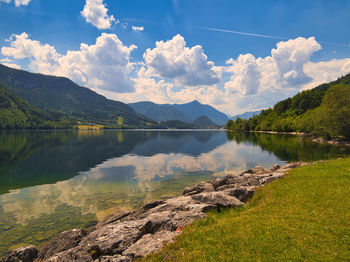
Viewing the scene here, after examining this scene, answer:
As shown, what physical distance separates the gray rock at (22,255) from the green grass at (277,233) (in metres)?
10.2

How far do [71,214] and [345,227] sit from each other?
28.2m

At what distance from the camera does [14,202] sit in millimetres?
28922

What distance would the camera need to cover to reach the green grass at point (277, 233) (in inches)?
Result: 429

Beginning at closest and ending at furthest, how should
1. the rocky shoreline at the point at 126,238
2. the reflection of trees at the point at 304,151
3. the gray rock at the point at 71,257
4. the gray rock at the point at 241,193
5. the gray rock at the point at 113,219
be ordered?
the gray rock at the point at 71,257 → the rocky shoreline at the point at 126,238 → the gray rock at the point at 113,219 → the gray rock at the point at 241,193 → the reflection of trees at the point at 304,151

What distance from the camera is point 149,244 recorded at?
12.7 metres

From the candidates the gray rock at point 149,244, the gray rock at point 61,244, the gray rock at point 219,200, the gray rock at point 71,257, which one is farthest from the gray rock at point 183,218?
the gray rock at point 61,244

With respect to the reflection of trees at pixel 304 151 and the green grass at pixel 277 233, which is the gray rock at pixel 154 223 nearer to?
the green grass at pixel 277 233

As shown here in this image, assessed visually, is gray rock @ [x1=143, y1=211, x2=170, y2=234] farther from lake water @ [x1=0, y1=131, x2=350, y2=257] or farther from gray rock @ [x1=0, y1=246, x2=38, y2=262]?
lake water @ [x1=0, y1=131, x2=350, y2=257]

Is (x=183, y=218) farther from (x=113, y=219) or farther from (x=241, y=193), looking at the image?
(x=113, y=219)

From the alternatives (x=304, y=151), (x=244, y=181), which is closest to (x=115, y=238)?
(x=244, y=181)

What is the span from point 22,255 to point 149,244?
9.83 metres

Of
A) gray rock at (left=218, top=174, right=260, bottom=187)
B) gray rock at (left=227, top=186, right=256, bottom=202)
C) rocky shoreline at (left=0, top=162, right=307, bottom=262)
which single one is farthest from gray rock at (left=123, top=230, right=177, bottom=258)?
gray rock at (left=218, top=174, right=260, bottom=187)

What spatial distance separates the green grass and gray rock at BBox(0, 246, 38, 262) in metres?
10.2

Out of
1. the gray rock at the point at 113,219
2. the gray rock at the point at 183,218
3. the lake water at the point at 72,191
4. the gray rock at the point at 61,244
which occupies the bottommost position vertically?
the lake water at the point at 72,191
